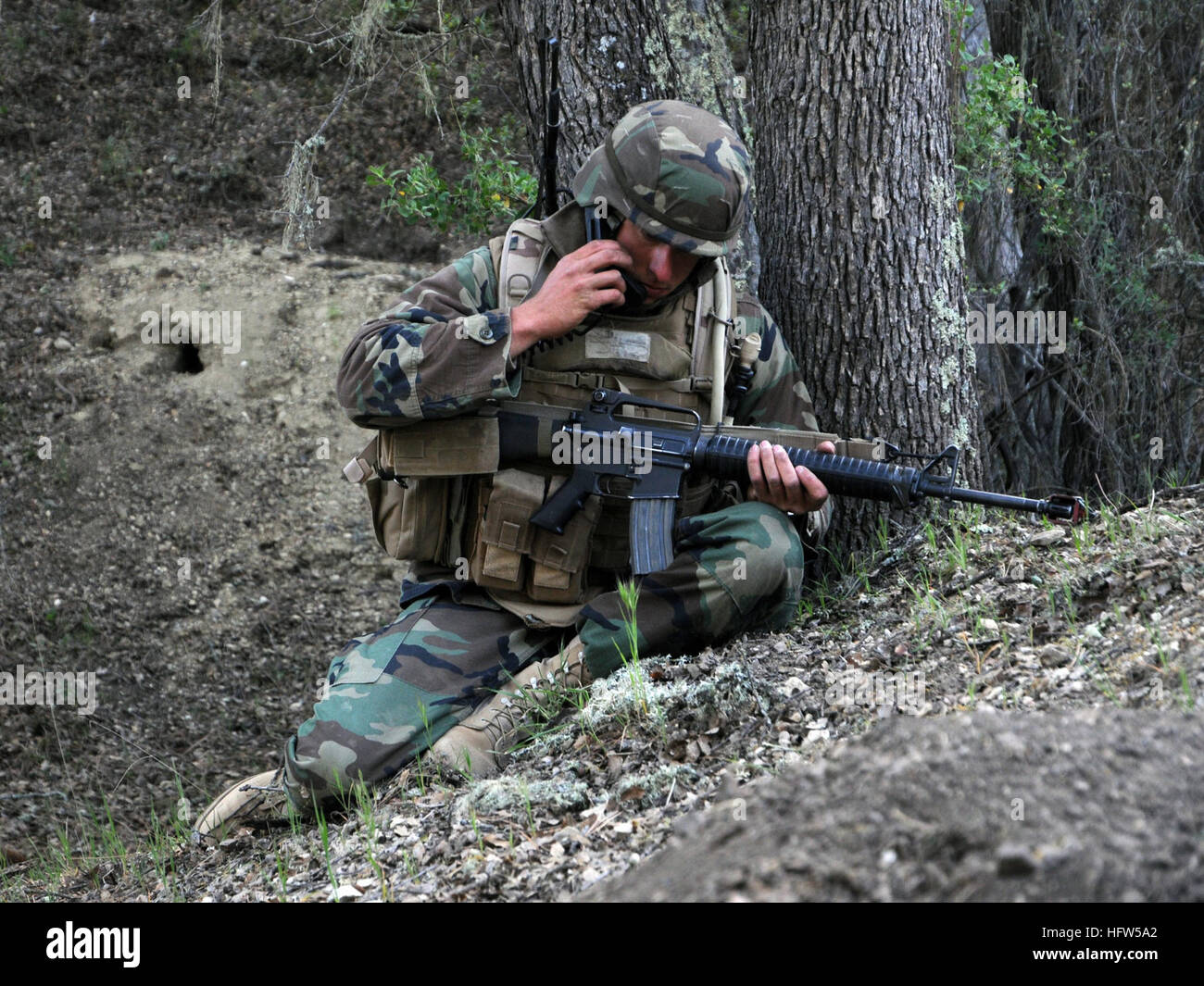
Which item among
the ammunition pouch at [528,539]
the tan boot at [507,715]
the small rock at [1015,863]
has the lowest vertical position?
the tan boot at [507,715]

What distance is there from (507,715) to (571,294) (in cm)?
124

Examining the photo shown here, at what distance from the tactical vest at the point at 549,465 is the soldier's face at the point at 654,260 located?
8cm

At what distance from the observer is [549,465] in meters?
3.59

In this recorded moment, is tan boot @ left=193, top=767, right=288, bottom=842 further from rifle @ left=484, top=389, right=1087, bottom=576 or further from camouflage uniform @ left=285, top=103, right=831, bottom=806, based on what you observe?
rifle @ left=484, top=389, right=1087, bottom=576

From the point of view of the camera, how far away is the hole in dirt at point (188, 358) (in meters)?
6.76

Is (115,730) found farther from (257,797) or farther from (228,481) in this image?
(257,797)

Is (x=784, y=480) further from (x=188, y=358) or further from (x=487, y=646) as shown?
(x=188, y=358)

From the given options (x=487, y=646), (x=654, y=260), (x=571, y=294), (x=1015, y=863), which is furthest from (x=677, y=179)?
(x=1015, y=863)

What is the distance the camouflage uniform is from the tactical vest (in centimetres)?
5

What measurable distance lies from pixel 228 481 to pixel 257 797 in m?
3.19

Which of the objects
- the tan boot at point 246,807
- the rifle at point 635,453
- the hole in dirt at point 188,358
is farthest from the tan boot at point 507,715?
the hole in dirt at point 188,358

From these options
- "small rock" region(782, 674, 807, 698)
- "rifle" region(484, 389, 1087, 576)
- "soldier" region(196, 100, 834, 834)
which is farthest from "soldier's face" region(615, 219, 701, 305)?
"small rock" region(782, 674, 807, 698)

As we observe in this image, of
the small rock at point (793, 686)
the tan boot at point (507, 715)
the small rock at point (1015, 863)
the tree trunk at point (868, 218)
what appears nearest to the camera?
the small rock at point (1015, 863)

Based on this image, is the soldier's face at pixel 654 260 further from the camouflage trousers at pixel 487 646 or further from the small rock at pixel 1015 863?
the small rock at pixel 1015 863
